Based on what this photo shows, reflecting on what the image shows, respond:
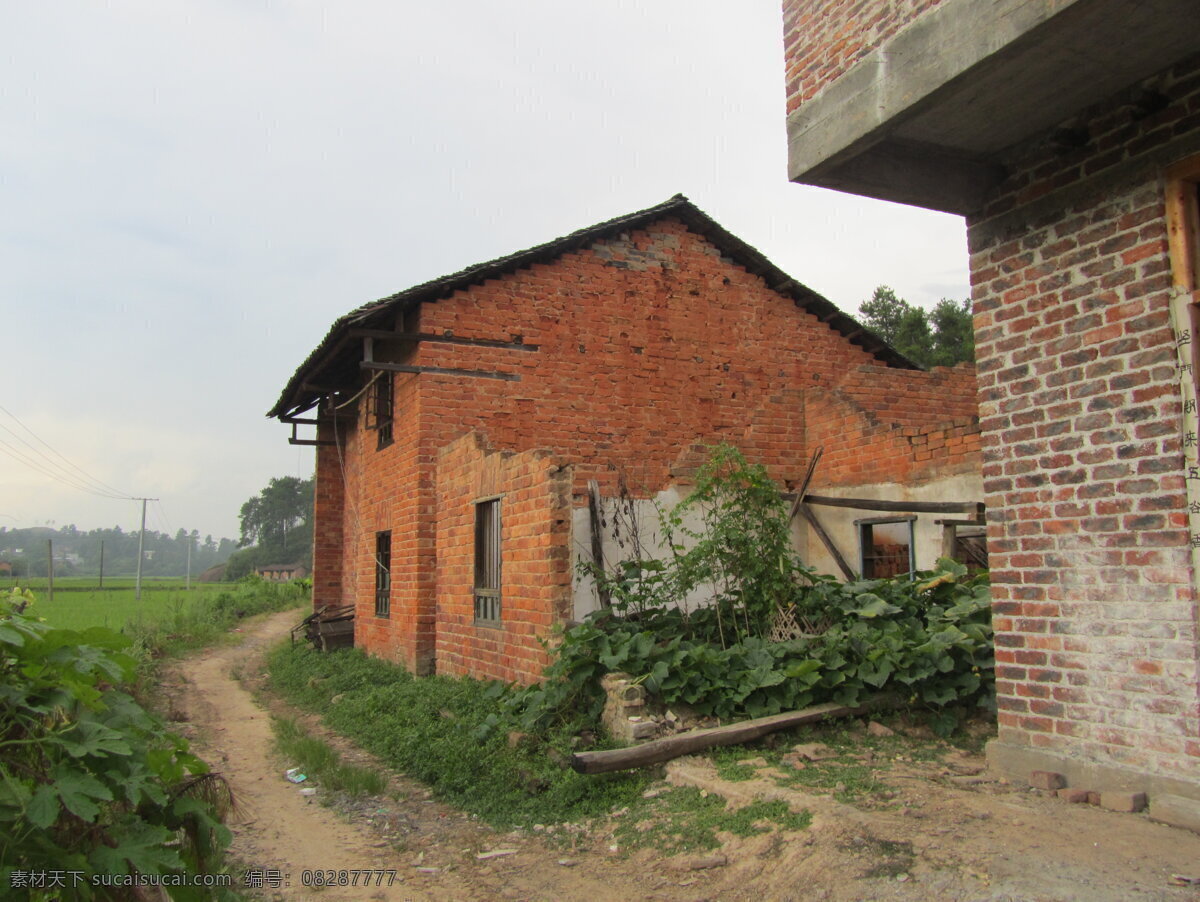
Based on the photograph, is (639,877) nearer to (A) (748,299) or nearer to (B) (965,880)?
(B) (965,880)

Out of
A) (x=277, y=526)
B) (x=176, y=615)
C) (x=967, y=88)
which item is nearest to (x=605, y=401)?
(x=967, y=88)

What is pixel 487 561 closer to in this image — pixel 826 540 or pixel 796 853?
pixel 826 540

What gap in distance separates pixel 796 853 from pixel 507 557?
4.81 meters

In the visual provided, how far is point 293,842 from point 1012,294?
5.64 meters

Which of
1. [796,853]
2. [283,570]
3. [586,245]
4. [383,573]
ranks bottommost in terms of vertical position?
[283,570]

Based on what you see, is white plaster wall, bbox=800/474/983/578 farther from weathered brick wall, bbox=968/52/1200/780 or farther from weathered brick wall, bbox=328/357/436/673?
weathered brick wall, bbox=328/357/436/673

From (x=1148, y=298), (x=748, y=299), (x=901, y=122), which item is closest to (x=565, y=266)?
(x=748, y=299)

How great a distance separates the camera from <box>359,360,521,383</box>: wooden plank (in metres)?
11.0

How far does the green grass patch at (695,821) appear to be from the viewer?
4.55 meters

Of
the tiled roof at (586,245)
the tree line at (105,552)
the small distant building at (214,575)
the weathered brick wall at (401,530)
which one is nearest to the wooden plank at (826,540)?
the tiled roof at (586,245)

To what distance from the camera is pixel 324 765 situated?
7.48m

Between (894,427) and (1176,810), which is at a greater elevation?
(894,427)

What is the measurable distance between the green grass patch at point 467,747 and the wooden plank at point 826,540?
450cm

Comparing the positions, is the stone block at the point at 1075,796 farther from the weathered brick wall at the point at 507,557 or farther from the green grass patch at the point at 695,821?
the weathered brick wall at the point at 507,557
